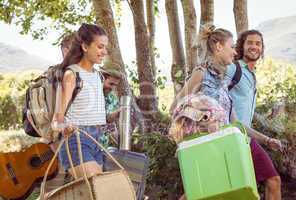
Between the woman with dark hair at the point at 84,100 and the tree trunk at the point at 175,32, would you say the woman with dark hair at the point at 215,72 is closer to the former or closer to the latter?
the woman with dark hair at the point at 84,100

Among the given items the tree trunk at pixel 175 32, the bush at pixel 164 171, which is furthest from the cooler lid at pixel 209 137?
Result: the tree trunk at pixel 175 32

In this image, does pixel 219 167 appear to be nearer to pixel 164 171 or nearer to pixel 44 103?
pixel 44 103

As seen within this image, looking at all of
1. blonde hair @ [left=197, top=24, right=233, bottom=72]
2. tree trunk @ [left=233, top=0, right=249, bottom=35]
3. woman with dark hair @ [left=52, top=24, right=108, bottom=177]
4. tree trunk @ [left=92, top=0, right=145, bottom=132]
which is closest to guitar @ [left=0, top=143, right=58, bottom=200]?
woman with dark hair @ [left=52, top=24, right=108, bottom=177]

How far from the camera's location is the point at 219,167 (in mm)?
3449

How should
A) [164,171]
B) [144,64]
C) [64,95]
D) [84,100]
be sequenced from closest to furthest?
[64,95] < [84,100] < [164,171] < [144,64]

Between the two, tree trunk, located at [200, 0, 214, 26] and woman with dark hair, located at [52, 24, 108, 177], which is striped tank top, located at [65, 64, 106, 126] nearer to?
woman with dark hair, located at [52, 24, 108, 177]

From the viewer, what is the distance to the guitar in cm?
504

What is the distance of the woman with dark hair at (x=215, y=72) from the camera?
160 inches

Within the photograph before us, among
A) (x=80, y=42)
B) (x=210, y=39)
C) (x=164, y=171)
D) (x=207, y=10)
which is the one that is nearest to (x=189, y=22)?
(x=207, y=10)

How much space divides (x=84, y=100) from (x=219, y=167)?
3.47ft

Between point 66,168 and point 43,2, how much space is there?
10.8m

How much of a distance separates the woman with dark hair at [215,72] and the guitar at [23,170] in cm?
154

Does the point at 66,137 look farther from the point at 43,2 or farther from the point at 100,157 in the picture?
the point at 43,2

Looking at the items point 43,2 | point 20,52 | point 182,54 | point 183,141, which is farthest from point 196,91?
point 20,52
